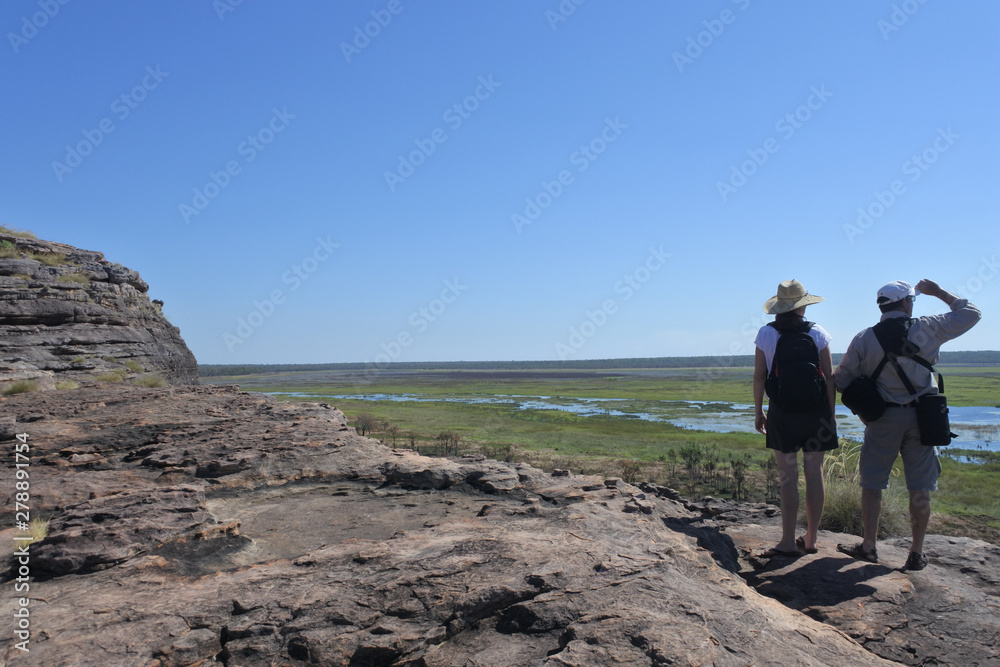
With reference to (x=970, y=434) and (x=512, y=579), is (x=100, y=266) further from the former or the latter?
(x=970, y=434)

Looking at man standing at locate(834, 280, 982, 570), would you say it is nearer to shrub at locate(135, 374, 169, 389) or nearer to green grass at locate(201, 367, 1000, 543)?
green grass at locate(201, 367, 1000, 543)

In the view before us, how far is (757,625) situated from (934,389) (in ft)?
9.08

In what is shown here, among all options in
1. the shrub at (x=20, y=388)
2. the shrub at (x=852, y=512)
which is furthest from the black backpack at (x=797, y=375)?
the shrub at (x=20, y=388)

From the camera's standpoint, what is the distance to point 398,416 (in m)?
41.0

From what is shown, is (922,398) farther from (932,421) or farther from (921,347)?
(921,347)

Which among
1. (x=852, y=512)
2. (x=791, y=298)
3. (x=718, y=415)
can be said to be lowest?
(x=718, y=415)

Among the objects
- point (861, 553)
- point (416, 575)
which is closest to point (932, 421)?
point (861, 553)

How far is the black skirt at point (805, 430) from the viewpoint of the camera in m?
4.48

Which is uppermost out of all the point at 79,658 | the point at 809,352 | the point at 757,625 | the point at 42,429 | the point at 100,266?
the point at 100,266

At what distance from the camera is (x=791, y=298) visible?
15.7 feet

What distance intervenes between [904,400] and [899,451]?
1.42 ft

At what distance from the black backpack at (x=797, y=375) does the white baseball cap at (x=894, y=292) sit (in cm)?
72

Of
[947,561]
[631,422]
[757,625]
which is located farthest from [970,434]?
[757,625]

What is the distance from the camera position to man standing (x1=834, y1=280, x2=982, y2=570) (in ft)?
14.7
